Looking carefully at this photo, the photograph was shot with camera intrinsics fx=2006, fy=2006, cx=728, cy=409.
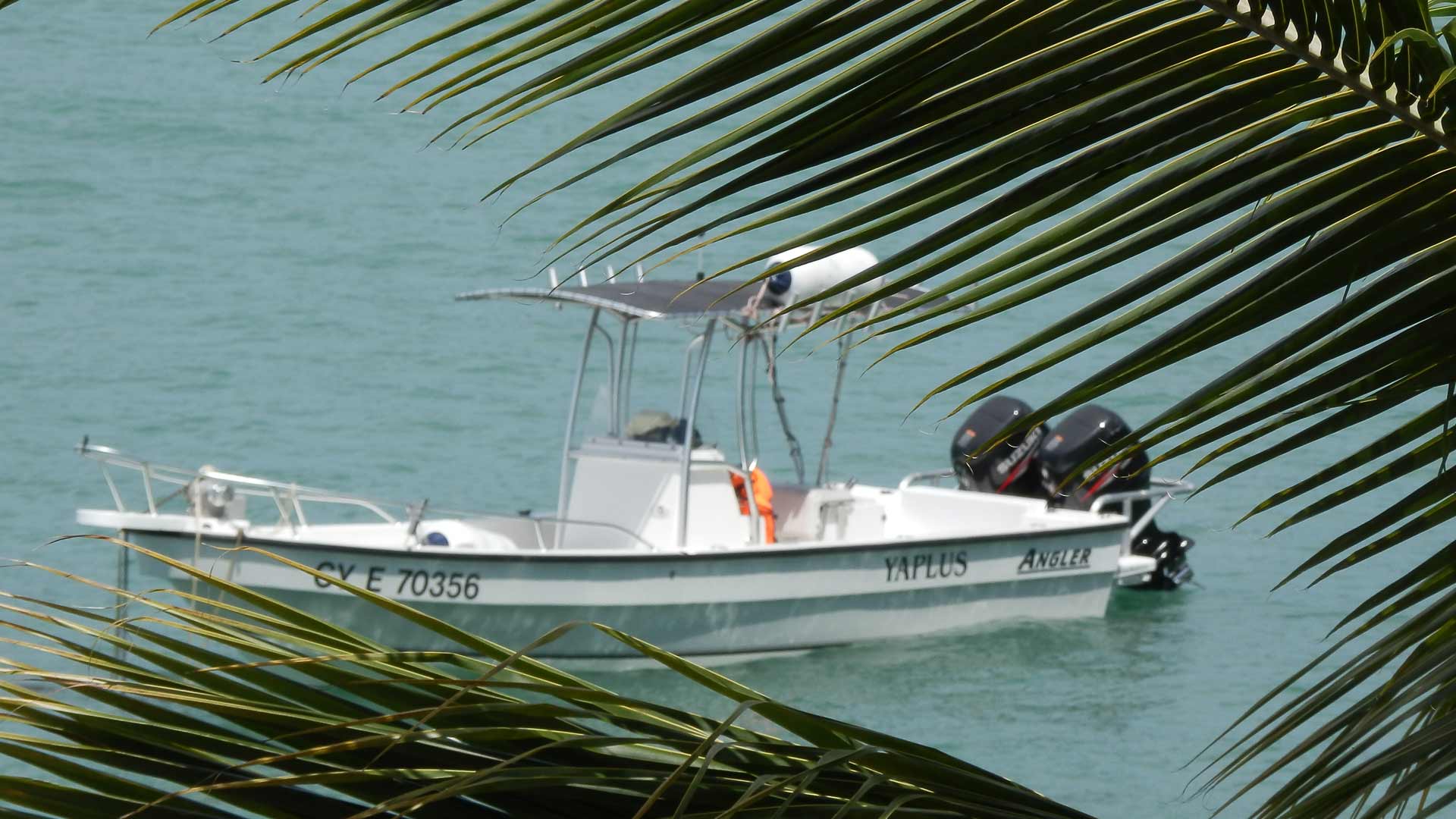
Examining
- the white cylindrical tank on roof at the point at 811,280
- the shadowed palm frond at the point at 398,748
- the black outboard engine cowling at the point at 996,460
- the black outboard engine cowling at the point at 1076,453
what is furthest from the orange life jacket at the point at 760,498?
the shadowed palm frond at the point at 398,748

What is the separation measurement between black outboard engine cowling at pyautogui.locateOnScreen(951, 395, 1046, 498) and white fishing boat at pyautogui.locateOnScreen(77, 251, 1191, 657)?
34 cm

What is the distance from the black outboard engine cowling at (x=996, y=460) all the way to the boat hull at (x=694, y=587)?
2.53 feet

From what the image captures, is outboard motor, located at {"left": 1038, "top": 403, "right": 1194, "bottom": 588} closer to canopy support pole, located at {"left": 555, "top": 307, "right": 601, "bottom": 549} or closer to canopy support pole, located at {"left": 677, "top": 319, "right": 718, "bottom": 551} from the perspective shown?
canopy support pole, located at {"left": 677, "top": 319, "right": 718, "bottom": 551}

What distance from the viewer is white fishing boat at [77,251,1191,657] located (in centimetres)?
1202

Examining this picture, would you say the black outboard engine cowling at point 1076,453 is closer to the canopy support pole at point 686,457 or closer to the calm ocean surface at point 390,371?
the calm ocean surface at point 390,371

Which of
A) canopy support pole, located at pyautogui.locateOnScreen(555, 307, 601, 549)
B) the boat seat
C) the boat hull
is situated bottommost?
the boat hull

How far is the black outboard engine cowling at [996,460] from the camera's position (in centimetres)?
1431

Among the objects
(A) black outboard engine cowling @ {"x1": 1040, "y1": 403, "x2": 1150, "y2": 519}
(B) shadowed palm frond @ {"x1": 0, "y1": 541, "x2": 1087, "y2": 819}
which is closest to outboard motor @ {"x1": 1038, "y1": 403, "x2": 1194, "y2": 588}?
(A) black outboard engine cowling @ {"x1": 1040, "y1": 403, "x2": 1150, "y2": 519}

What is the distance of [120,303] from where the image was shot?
98.5 feet

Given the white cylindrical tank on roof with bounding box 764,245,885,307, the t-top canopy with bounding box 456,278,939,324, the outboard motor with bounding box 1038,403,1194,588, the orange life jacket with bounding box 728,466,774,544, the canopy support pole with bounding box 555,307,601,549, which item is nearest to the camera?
the t-top canopy with bounding box 456,278,939,324

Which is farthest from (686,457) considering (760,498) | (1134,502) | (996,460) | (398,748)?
(398,748)

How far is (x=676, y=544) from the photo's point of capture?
1264 centimetres

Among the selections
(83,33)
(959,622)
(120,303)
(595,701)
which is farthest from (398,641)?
(83,33)

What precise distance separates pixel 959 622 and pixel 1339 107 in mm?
13140
